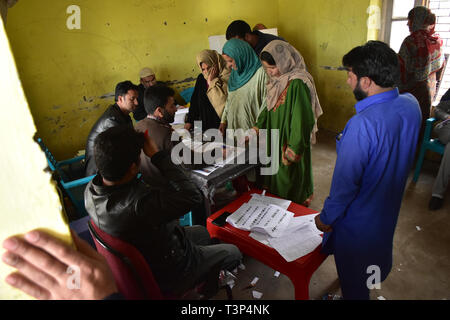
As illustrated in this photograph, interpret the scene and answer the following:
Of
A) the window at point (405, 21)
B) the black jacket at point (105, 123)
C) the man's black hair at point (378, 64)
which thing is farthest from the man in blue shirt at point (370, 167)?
the window at point (405, 21)

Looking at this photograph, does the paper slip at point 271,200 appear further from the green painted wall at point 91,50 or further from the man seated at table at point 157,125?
the green painted wall at point 91,50

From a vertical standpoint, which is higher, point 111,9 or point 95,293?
point 111,9

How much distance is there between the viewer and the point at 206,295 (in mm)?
1612

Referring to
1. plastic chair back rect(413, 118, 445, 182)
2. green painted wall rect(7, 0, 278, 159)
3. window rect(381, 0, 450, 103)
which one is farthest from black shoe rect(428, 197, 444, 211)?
green painted wall rect(7, 0, 278, 159)

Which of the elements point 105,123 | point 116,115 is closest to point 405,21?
point 116,115

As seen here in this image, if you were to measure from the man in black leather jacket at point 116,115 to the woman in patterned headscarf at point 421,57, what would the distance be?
10.2 ft

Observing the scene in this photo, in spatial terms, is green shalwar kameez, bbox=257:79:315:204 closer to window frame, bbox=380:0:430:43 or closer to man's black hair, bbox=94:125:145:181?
man's black hair, bbox=94:125:145:181

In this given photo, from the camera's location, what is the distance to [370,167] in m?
1.38

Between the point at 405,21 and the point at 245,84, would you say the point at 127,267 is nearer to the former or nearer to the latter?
the point at 245,84

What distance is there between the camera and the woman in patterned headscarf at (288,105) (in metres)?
2.27

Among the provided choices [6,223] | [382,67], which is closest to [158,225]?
[6,223]

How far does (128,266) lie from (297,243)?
943 mm
